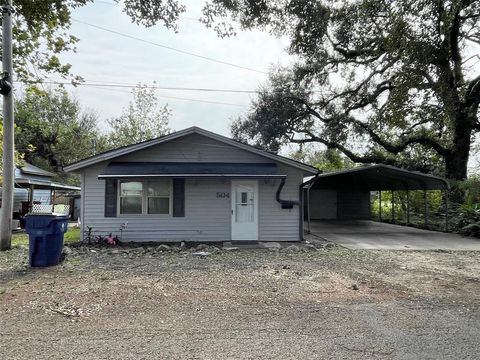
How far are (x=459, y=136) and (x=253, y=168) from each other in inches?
445

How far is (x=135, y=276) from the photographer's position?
7801mm

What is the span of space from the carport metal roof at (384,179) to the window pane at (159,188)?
5037mm

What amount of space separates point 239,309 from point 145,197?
8.24 metres

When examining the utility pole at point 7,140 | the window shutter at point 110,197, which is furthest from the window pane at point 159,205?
the utility pole at point 7,140

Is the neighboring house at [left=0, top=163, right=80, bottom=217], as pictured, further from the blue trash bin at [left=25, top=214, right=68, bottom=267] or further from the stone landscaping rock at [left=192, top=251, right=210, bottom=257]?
the stone landscaping rock at [left=192, top=251, right=210, bottom=257]

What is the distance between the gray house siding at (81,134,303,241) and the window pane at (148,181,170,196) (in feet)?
2.03

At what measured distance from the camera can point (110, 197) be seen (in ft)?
42.8

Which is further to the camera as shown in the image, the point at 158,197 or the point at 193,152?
the point at 193,152

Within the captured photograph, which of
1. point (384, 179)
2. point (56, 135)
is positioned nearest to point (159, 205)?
point (384, 179)

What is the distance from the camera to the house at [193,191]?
42.8 feet

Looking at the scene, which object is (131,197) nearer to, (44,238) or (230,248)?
(230,248)

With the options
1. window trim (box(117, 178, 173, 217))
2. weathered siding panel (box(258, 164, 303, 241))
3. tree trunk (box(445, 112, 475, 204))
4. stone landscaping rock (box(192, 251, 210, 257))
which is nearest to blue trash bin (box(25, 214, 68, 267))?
stone landscaping rock (box(192, 251, 210, 257))

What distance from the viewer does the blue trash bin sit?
884 centimetres

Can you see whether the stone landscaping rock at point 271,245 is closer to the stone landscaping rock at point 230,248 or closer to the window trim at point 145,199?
the stone landscaping rock at point 230,248
